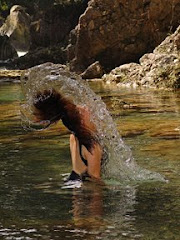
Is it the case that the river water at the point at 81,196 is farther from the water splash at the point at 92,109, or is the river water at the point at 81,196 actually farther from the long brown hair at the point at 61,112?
the long brown hair at the point at 61,112

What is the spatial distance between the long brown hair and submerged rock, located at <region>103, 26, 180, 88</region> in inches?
631

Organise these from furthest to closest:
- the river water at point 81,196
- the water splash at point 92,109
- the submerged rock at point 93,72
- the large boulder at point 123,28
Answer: the large boulder at point 123,28 → the submerged rock at point 93,72 → the water splash at point 92,109 → the river water at point 81,196

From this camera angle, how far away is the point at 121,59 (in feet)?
114

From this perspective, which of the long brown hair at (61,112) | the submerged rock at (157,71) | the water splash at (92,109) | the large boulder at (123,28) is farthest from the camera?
the large boulder at (123,28)

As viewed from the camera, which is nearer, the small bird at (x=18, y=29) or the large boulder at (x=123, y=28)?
the large boulder at (x=123, y=28)

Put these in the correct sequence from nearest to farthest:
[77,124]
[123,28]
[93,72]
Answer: [77,124]
[93,72]
[123,28]

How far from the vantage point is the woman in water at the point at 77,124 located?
6230mm

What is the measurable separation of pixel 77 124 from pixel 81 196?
0.74 m

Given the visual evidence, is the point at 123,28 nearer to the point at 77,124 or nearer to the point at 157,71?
the point at 157,71

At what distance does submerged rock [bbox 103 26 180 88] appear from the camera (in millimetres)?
22844

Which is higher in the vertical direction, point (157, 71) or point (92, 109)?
point (92, 109)

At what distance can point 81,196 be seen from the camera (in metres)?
6.27

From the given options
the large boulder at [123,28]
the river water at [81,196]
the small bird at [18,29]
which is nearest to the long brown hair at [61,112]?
the river water at [81,196]

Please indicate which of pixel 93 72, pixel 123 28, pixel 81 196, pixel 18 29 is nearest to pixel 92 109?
pixel 81 196
